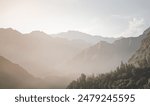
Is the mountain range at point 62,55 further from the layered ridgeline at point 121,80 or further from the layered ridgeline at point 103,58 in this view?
the layered ridgeline at point 121,80

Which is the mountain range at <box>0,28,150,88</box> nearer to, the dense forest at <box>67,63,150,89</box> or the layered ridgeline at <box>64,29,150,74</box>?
the layered ridgeline at <box>64,29,150,74</box>

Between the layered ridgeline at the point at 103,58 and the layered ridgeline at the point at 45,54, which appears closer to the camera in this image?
the layered ridgeline at the point at 103,58

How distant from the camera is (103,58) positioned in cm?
1210

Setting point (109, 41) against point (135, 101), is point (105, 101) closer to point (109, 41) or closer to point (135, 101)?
point (135, 101)

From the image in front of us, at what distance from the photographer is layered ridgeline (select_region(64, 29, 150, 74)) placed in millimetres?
10281

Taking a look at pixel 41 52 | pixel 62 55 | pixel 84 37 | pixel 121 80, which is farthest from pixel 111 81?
pixel 41 52

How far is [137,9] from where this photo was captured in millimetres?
9758

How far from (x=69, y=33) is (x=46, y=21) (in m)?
0.94

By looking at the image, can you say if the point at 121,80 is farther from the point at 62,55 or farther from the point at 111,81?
the point at 62,55

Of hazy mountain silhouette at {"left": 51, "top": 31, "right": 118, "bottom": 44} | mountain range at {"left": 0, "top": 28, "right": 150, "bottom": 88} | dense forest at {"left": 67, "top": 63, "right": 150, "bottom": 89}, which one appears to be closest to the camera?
hazy mountain silhouette at {"left": 51, "top": 31, "right": 118, "bottom": 44}

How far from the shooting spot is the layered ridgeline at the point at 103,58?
33.7ft

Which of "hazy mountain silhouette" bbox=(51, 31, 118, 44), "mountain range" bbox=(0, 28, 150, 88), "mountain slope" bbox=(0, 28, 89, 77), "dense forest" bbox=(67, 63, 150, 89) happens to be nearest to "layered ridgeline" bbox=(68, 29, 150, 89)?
"dense forest" bbox=(67, 63, 150, 89)

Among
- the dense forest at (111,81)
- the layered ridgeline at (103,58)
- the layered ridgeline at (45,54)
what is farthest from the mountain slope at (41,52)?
the dense forest at (111,81)

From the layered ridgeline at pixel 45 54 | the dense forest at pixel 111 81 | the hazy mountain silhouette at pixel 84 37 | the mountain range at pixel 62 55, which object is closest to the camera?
the hazy mountain silhouette at pixel 84 37
